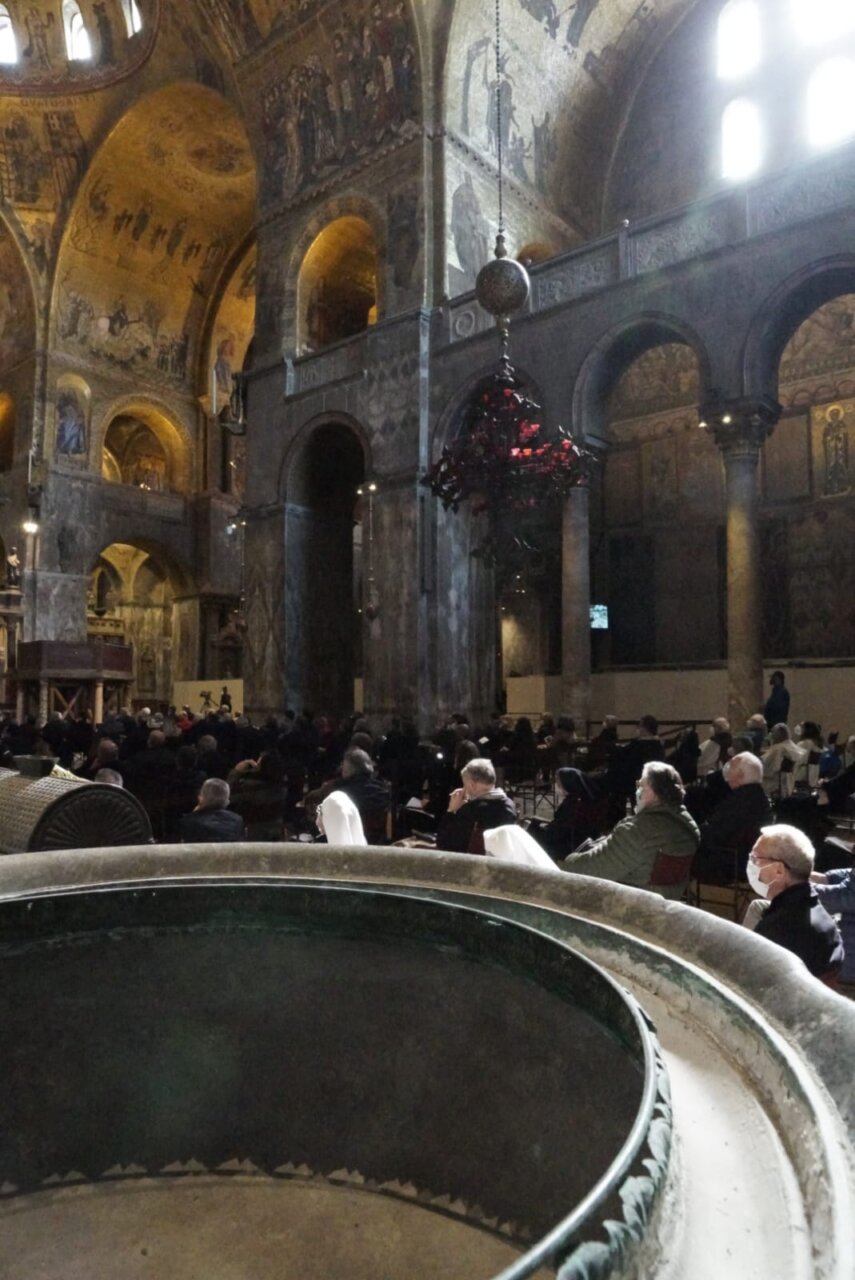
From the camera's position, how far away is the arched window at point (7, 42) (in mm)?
21391

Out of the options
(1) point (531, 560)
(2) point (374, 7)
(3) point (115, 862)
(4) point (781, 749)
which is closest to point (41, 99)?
(2) point (374, 7)

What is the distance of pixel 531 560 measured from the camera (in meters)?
19.5

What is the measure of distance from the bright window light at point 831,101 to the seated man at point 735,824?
15.8 m

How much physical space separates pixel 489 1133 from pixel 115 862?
120 cm

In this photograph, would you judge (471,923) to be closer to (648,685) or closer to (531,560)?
(648,685)

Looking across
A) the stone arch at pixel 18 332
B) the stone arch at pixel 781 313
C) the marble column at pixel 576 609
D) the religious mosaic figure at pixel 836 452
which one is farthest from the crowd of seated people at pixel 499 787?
the stone arch at pixel 18 332

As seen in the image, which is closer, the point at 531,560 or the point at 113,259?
the point at 531,560

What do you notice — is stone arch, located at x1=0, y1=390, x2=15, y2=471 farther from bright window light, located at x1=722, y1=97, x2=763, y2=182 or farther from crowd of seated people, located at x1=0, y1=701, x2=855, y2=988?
bright window light, located at x1=722, y1=97, x2=763, y2=182

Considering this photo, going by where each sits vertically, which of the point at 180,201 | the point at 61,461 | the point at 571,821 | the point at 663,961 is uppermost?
the point at 180,201

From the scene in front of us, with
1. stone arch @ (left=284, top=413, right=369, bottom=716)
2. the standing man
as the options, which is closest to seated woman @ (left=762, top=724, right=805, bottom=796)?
the standing man

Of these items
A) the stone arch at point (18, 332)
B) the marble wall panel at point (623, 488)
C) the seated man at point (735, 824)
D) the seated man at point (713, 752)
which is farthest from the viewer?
the stone arch at point (18, 332)

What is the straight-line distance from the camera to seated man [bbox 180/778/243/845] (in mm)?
5043

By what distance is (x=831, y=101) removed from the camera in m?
16.2

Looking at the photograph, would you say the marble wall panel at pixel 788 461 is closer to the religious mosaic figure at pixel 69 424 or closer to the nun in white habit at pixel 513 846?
the nun in white habit at pixel 513 846
